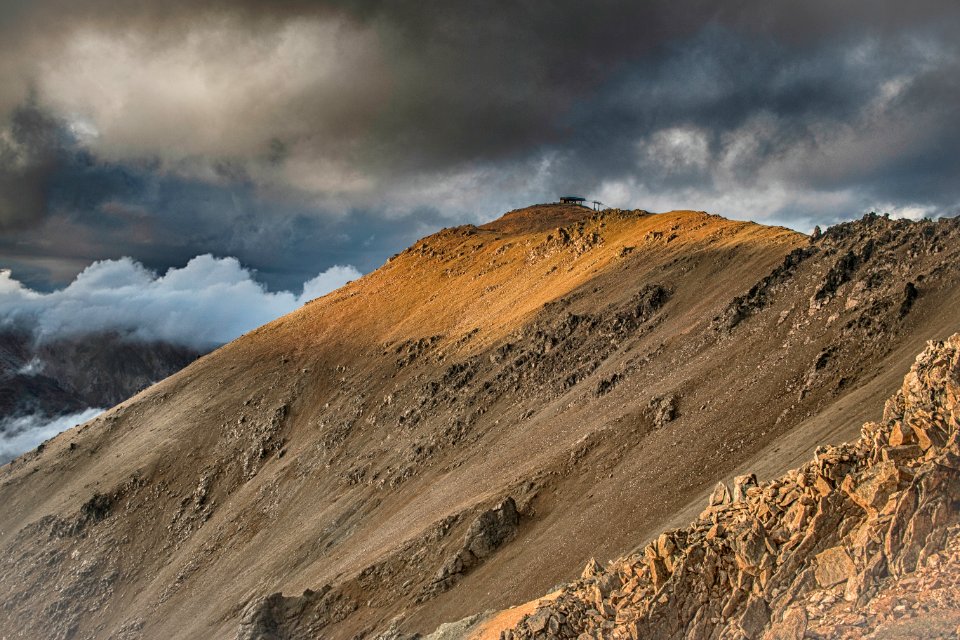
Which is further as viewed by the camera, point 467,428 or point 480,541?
point 467,428

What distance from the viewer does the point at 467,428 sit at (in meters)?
59.3

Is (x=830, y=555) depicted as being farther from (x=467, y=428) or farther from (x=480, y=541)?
(x=467, y=428)

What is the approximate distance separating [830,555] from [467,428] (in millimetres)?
44211

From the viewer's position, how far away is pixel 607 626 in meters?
19.5

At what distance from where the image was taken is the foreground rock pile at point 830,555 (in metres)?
14.6

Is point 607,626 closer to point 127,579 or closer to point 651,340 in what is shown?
point 651,340

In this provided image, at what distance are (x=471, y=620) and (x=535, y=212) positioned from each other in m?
95.9

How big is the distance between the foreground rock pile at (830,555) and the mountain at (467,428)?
13.7 meters

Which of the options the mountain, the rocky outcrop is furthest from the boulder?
the rocky outcrop

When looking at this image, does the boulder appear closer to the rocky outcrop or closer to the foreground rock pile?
the foreground rock pile

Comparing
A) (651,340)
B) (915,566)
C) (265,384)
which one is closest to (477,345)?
(651,340)

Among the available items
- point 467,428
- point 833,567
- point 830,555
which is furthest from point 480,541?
point 833,567

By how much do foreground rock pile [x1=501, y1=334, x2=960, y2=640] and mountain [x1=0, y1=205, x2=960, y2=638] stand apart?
44.8 ft

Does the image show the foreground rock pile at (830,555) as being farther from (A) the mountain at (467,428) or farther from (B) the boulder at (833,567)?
(A) the mountain at (467,428)
